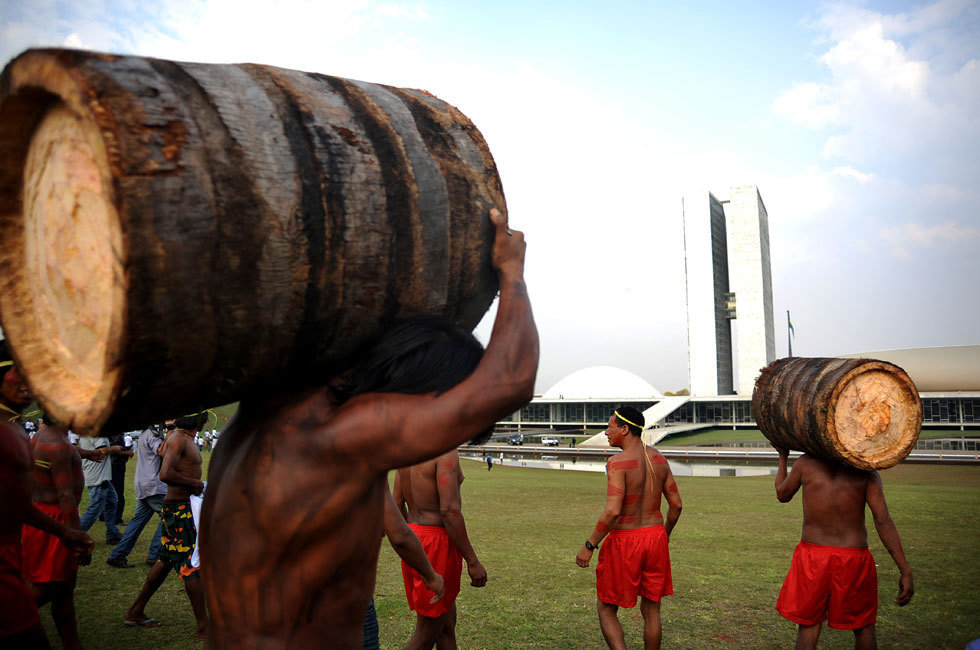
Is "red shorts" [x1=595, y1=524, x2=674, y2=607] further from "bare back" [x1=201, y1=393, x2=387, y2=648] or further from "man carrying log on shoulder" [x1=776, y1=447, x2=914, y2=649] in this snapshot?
"bare back" [x1=201, y1=393, x2=387, y2=648]

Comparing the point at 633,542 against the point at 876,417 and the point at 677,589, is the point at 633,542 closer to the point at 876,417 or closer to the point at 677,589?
the point at 677,589

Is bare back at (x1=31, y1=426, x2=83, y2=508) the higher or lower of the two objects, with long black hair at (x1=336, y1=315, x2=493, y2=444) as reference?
lower

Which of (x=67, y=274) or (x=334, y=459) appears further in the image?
(x=334, y=459)

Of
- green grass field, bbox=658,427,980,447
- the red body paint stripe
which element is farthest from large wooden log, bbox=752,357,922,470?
green grass field, bbox=658,427,980,447

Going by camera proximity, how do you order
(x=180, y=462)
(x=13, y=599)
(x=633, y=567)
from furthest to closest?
1. (x=180, y=462)
2. (x=633, y=567)
3. (x=13, y=599)

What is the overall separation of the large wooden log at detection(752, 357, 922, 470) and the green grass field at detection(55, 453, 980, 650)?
1771mm

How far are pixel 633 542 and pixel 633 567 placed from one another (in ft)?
0.70

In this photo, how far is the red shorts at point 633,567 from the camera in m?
5.54

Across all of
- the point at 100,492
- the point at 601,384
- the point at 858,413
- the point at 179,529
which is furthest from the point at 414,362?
the point at 601,384

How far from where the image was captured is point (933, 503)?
13797 mm

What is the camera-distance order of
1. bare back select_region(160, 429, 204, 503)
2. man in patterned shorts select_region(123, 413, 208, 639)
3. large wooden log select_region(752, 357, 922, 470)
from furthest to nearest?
bare back select_region(160, 429, 204, 503) → man in patterned shorts select_region(123, 413, 208, 639) → large wooden log select_region(752, 357, 922, 470)

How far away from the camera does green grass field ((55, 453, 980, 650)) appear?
19.1 ft

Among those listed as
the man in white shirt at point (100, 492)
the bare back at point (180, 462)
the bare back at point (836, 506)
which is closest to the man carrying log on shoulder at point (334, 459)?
the bare back at point (836, 506)

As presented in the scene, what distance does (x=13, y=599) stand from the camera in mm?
3459
